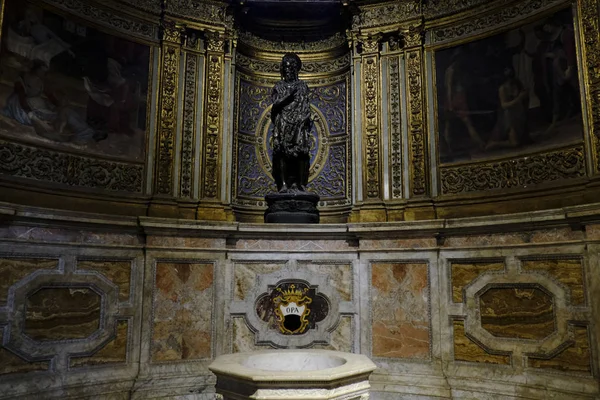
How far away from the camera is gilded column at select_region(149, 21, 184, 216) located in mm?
7164

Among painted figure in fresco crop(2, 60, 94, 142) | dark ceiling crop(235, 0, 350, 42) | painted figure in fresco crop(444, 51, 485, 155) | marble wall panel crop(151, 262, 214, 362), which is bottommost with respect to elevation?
marble wall panel crop(151, 262, 214, 362)

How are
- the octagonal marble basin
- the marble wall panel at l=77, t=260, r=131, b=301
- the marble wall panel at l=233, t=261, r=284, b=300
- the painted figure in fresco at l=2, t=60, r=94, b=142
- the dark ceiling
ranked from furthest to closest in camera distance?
the dark ceiling
the marble wall panel at l=233, t=261, r=284, b=300
the marble wall panel at l=77, t=260, r=131, b=301
the painted figure in fresco at l=2, t=60, r=94, b=142
the octagonal marble basin

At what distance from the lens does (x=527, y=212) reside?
6160mm

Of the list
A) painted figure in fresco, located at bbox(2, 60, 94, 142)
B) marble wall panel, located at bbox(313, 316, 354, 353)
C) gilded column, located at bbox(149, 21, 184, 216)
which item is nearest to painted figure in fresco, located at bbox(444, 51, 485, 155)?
marble wall panel, located at bbox(313, 316, 354, 353)

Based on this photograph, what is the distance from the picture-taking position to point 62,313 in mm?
6000

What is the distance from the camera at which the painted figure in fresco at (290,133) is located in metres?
7.62

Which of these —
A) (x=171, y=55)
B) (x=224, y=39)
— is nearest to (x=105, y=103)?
(x=171, y=55)

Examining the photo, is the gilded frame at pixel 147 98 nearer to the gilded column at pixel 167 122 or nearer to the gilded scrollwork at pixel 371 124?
the gilded column at pixel 167 122

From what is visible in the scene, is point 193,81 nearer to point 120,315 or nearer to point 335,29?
point 335,29

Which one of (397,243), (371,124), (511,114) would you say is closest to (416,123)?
(371,124)

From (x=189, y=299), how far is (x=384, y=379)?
2.80 meters

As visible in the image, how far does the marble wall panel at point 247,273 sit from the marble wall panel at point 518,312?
2806 millimetres

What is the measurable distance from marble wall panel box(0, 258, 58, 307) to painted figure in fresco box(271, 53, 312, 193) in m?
3.37

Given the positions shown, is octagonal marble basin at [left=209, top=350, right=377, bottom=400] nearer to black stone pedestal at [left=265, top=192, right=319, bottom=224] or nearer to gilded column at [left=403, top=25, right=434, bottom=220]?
black stone pedestal at [left=265, top=192, right=319, bottom=224]
